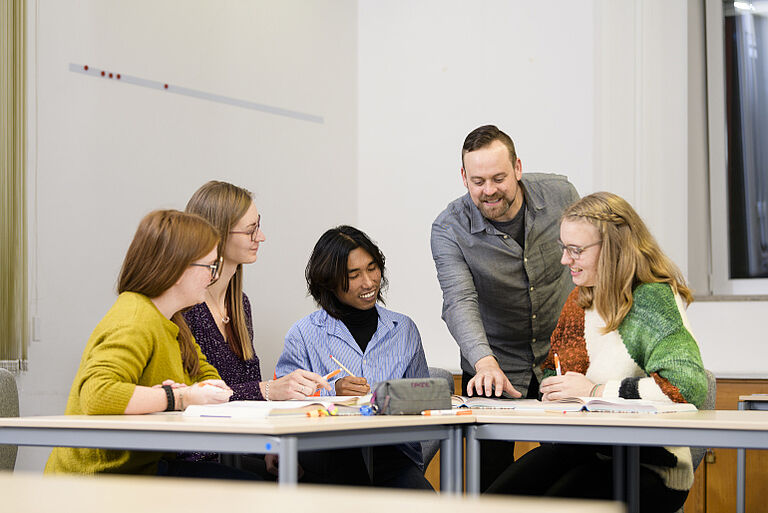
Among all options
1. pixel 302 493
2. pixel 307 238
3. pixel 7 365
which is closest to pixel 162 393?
pixel 302 493

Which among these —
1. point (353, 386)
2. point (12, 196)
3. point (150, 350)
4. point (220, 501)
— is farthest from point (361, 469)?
point (220, 501)

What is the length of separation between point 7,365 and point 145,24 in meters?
1.49

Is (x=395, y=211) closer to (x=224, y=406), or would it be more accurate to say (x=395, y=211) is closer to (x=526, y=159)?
(x=526, y=159)

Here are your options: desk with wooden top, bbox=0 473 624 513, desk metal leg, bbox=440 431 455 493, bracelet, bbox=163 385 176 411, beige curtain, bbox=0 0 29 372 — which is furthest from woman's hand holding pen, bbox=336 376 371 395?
desk with wooden top, bbox=0 473 624 513

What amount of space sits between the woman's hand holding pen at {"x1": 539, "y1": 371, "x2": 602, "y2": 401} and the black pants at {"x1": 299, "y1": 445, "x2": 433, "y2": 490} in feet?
1.51

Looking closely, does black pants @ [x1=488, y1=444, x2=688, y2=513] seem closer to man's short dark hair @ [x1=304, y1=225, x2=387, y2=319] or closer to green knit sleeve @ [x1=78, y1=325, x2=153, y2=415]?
man's short dark hair @ [x1=304, y1=225, x2=387, y2=319]

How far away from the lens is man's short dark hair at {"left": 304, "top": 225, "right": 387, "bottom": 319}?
288cm

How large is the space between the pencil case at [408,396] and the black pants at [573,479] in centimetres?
33

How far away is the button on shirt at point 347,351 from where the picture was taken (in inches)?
112

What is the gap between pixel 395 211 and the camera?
4945 mm

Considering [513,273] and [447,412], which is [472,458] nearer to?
[447,412]

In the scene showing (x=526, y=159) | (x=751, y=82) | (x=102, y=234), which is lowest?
(x=102, y=234)

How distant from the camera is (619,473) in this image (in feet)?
7.57

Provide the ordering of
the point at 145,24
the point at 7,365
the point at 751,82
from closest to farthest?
1. the point at 7,365
2. the point at 145,24
3. the point at 751,82
